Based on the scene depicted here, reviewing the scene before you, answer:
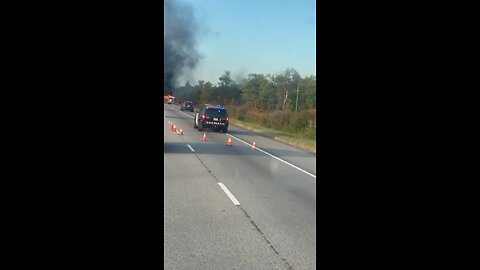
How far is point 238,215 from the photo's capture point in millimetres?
7629

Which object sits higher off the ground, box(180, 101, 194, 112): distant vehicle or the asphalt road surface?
box(180, 101, 194, 112): distant vehicle

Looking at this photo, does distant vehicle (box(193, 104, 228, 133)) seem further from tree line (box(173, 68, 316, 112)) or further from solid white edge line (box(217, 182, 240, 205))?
solid white edge line (box(217, 182, 240, 205))

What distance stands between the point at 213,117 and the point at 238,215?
907 inches

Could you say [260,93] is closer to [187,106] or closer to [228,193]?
[187,106]

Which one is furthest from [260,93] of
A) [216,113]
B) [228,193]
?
[228,193]

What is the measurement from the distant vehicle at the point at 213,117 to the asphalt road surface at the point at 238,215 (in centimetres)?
1415

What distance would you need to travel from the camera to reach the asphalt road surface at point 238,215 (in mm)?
5047

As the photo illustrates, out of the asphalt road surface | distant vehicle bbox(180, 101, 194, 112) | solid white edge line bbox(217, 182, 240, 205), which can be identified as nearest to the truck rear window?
the asphalt road surface

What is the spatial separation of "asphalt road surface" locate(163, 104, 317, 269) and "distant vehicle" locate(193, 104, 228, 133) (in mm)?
14154

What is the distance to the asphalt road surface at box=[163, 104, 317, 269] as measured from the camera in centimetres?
505
